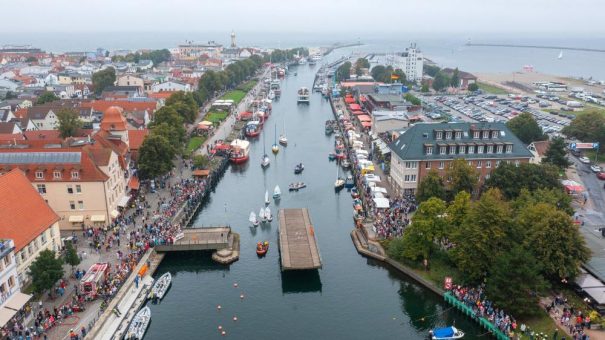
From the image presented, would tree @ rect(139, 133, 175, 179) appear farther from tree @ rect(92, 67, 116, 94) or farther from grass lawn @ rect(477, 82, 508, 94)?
grass lawn @ rect(477, 82, 508, 94)

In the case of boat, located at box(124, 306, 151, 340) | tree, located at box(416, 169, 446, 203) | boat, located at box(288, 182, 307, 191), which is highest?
tree, located at box(416, 169, 446, 203)

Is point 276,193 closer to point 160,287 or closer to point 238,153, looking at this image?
point 238,153

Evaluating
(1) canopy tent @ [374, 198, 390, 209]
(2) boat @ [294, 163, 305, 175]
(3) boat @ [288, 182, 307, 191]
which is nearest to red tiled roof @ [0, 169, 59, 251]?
(1) canopy tent @ [374, 198, 390, 209]

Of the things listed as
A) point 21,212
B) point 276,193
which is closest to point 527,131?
point 276,193

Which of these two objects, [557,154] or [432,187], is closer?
[432,187]

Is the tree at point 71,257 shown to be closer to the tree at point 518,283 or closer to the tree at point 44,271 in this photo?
the tree at point 44,271

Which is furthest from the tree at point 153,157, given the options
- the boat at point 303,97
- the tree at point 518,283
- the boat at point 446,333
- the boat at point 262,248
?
the boat at point 303,97

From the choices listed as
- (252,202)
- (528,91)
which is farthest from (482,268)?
(528,91)
